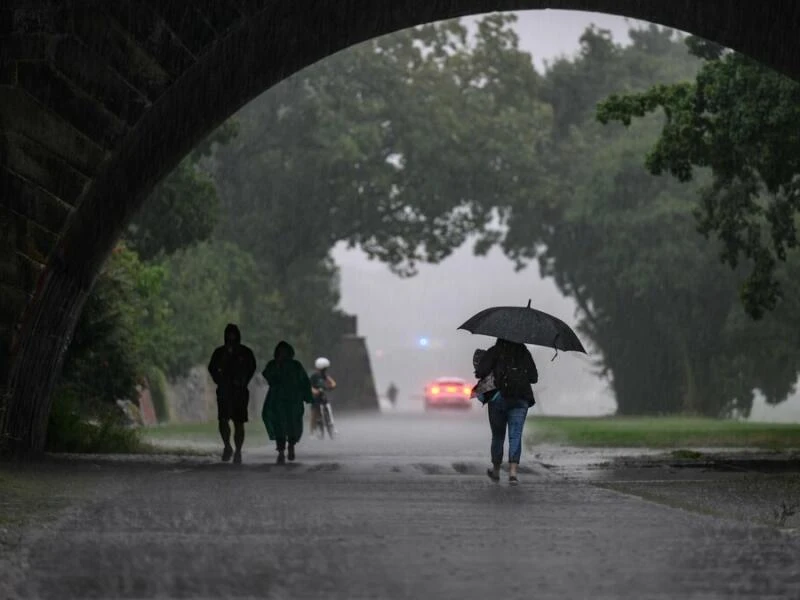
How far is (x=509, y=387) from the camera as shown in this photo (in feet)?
66.5

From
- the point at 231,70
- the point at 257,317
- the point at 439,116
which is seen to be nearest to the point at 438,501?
the point at 231,70

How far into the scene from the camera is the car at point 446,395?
274 feet

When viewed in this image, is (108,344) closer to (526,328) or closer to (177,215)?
(526,328)

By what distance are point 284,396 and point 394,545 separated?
13629 millimetres

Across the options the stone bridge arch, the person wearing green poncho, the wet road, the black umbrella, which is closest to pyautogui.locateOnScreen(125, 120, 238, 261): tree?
the person wearing green poncho

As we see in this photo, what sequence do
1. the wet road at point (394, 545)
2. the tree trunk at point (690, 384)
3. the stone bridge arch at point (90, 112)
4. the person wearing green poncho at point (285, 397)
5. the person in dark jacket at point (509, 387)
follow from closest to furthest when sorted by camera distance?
the wet road at point (394, 545) < the stone bridge arch at point (90, 112) < the person in dark jacket at point (509, 387) < the person wearing green poncho at point (285, 397) < the tree trunk at point (690, 384)

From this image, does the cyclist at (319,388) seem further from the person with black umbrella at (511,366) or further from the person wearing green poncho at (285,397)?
the person with black umbrella at (511,366)

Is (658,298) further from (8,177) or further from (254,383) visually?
(8,177)

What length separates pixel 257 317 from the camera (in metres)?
62.8

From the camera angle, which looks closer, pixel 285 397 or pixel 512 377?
pixel 512 377

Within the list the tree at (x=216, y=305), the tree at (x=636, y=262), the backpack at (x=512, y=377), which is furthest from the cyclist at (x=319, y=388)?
the tree at (x=636, y=262)

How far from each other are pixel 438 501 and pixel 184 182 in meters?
24.8

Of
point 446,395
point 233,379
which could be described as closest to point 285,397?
point 233,379

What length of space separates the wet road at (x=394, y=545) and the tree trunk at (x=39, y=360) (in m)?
2.25
